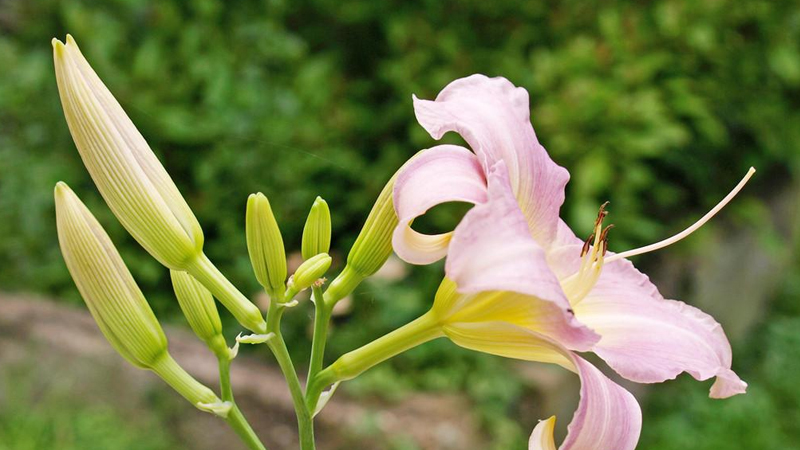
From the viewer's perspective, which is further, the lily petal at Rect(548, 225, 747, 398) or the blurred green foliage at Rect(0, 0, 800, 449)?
the blurred green foliage at Rect(0, 0, 800, 449)

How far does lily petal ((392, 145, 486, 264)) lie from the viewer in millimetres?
442

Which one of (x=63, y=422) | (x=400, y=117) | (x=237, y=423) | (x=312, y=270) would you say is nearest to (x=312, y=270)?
(x=312, y=270)

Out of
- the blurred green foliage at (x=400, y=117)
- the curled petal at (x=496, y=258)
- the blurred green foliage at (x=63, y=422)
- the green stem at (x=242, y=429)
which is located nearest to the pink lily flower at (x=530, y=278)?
the curled petal at (x=496, y=258)

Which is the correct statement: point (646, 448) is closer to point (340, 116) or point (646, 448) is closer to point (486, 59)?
point (486, 59)

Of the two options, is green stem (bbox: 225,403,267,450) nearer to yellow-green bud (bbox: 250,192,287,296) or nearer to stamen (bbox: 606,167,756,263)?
yellow-green bud (bbox: 250,192,287,296)

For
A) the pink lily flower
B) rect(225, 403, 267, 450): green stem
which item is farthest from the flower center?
rect(225, 403, 267, 450): green stem

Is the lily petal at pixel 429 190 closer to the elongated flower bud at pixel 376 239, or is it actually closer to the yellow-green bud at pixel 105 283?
the elongated flower bud at pixel 376 239

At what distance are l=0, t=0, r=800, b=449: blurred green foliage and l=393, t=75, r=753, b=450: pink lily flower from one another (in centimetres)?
26

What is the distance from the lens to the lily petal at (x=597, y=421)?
47 cm

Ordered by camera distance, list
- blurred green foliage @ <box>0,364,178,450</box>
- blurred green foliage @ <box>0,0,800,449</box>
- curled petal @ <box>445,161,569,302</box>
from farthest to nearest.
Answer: blurred green foliage @ <box>0,364,178,450</box> → blurred green foliage @ <box>0,0,800,449</box> → curled petal @ <box>445,161,569,302</box>

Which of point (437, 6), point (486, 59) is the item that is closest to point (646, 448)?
point (486, 59)

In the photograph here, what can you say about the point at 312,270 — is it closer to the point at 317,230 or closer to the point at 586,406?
the point at 317,230

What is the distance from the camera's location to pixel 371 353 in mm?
532

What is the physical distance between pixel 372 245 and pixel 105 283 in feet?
0.54
